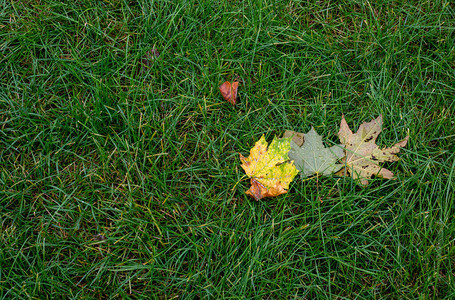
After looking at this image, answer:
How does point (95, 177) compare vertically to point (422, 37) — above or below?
below

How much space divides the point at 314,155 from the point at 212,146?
0.56m

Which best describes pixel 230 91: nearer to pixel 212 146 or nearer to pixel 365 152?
pixel 212 146

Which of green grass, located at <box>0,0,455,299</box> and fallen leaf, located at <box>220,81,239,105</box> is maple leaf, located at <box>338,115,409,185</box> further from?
fallen leaf, located at <box>220,81,239,105</box>

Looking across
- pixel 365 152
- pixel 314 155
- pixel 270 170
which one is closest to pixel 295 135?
pixel 314 155

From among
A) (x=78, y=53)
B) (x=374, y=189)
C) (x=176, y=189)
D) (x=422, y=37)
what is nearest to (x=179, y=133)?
(x=176, y=189)

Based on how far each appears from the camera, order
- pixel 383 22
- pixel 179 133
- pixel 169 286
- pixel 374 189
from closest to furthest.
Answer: pixel 169 286 < pixel 374 189 < pixel 179 133 < pixel 383 22

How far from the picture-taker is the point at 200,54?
2.27m

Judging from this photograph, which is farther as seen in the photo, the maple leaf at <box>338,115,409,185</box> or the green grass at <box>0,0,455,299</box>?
the maple leaf at <box>338,115,409,185</box>

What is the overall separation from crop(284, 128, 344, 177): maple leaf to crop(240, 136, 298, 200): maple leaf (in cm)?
7

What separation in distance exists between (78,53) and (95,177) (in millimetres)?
820

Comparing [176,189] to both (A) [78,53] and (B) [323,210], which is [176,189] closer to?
(B) [323,210]

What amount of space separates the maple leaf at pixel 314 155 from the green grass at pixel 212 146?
0.23 ft

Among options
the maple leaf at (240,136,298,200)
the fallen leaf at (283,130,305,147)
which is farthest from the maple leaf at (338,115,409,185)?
the maple leaf at (240,136,298,200)

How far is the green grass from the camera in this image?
5.78ft
